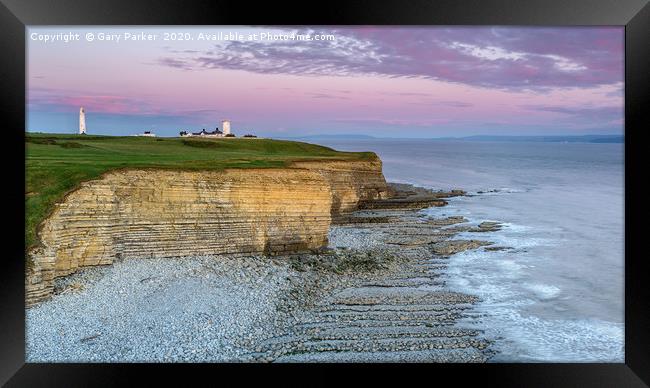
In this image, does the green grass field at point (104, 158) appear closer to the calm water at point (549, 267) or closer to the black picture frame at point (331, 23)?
the black picture frame at point (331, 23)

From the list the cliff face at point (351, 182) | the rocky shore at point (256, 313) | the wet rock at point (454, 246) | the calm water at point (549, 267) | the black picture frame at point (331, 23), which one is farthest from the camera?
the cliff face at point (351, 182)

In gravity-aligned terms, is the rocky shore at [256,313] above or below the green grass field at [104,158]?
below

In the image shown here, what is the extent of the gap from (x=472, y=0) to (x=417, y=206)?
71.2 ft

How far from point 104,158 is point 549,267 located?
13952 mm

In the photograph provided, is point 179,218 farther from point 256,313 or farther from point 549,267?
point 549,267

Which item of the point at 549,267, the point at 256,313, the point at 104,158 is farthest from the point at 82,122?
the point at 549,267

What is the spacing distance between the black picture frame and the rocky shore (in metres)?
1.06

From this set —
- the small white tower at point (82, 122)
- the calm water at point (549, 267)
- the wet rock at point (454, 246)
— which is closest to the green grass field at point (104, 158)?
the small white tower at point (82, 122)

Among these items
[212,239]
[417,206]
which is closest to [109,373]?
[212,239]

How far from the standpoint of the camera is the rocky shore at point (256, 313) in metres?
11.3

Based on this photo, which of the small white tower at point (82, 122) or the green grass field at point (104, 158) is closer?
the green grass field at point (104, 158)

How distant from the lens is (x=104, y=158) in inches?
688

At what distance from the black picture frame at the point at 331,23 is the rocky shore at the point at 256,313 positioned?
1.06 metres
